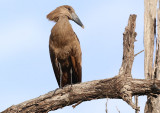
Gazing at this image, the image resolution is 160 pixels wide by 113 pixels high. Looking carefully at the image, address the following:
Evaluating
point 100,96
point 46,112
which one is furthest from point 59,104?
point 100,96

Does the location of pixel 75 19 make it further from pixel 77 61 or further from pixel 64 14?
pixel 77 61

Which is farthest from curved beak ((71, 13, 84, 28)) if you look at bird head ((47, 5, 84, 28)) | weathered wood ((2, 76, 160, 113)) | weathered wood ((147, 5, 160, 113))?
weathered wood ((2, 76, 160, 113))

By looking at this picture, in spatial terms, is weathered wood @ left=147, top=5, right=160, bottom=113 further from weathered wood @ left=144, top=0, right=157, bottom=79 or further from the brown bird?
the brown bird

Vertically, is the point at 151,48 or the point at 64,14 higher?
the point at 64,14

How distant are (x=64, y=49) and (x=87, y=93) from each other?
139cm

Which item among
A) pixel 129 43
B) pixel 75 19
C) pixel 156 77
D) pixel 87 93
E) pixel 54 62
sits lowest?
pixel 87 93

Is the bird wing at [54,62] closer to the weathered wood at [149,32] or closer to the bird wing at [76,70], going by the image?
the bird wing at [76,70]

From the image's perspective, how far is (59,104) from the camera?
5793mm

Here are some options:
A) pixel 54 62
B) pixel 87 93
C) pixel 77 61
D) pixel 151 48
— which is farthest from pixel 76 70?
pixel 151 48

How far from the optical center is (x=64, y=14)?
7180 millimetres

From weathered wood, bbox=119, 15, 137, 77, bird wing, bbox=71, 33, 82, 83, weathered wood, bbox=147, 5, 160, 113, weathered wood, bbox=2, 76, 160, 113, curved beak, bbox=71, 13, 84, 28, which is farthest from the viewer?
curved beak, bbox=71, 13, 84, 28

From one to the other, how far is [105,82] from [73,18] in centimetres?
223

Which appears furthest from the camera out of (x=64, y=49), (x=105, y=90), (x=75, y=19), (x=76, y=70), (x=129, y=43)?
(x=75, y=19)

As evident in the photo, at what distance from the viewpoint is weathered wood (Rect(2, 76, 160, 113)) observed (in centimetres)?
540
